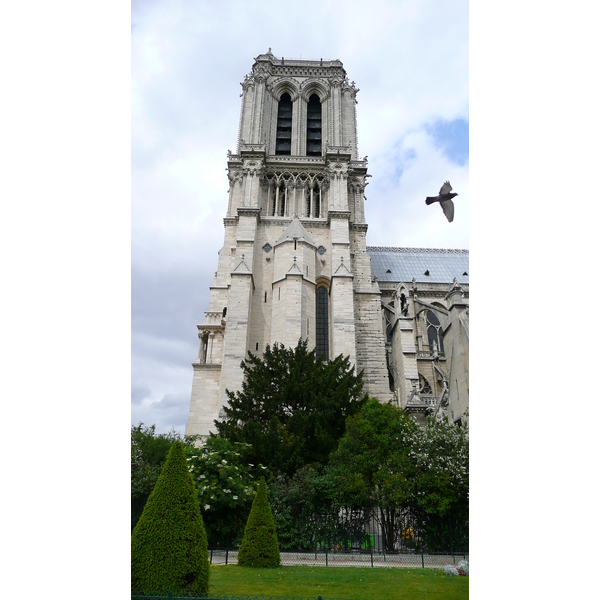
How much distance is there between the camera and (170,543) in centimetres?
778

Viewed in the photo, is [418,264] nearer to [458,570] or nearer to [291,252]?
[291,252]

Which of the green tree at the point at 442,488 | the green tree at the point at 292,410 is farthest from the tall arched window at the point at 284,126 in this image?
the green tree at the point at 442,488

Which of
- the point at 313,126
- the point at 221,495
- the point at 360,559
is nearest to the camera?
the point at 360,559

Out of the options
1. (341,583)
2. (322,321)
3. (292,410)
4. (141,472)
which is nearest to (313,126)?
(322,321)

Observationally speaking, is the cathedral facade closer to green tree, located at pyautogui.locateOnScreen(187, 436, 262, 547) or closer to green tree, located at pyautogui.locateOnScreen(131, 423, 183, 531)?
green tree, located at pyautogui.locateOnScreen(131, 423, 183, 531)

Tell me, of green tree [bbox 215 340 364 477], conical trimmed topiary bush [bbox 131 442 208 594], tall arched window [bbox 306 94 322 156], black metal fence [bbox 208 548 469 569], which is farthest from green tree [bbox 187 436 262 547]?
tall arched window [bbox 306 94 322 156]

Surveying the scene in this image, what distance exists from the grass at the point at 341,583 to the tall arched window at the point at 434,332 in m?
27.0

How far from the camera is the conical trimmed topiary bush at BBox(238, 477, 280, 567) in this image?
12141 mm

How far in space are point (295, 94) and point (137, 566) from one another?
46.1 metres

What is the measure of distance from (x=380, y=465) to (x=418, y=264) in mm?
34682

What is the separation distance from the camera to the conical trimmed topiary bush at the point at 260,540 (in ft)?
39.8

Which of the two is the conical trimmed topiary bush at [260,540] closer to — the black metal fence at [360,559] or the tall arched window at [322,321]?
the black metal fence at [360,559]

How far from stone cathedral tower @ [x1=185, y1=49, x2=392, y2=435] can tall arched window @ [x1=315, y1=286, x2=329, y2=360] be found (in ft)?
0.25

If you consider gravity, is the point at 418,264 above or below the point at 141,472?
above
